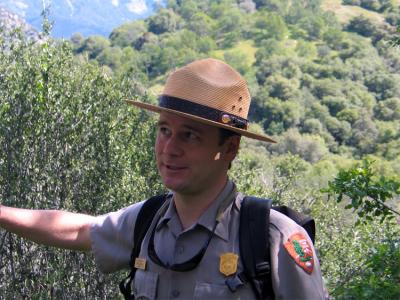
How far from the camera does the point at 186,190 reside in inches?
78.5

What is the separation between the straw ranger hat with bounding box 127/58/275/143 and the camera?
1.98m

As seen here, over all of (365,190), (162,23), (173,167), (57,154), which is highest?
(173,167)

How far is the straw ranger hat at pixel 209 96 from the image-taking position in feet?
6.49

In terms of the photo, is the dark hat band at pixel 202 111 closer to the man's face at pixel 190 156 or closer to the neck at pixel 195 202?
the man's face at pixel 190 156

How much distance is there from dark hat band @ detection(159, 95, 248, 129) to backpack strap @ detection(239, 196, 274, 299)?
270 millimetres

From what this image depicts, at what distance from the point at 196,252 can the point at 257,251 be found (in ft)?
0.62

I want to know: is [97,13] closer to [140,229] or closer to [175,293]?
[140,229]

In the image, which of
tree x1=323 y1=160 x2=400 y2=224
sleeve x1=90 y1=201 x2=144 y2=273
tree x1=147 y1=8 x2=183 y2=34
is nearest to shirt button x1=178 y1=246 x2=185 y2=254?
sleeve x1=90 y1=201 x2=144 y2=273

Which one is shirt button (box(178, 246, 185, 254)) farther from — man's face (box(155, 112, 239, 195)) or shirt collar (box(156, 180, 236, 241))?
man's face (box(155, 112, 239, 195))

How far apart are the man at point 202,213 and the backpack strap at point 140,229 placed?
2 centimetres

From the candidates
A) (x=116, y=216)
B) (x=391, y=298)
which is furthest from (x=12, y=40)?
(x=116, y=216)

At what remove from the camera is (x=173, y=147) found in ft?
6.53

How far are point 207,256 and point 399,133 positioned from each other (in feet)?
210

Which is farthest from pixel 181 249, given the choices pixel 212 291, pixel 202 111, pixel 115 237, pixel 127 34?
pixel 127 34
